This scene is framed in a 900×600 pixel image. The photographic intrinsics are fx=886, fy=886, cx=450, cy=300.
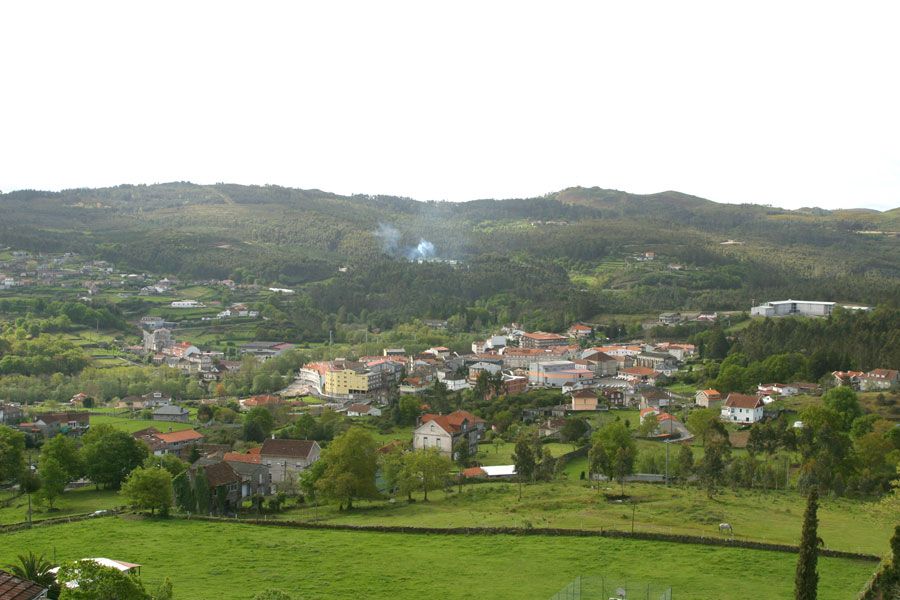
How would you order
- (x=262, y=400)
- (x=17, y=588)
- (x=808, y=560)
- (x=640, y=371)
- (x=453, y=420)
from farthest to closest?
1. (x=640, y=371)
2. (x=262, y=400)
3. (x=453, y=420)
4. (x=808, y=560)
5. (x=17, y=588)

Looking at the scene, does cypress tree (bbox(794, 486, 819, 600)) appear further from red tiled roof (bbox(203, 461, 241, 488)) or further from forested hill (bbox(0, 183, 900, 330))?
forested hill (bbox(0, 183, 900, 330))

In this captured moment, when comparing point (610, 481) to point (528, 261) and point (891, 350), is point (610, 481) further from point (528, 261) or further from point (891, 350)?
point (528, 261)

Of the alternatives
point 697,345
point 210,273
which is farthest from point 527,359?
point 210,273

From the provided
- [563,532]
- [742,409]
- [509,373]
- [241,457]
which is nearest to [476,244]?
[509,373]

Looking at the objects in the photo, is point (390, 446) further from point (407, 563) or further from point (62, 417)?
point (62, 417)

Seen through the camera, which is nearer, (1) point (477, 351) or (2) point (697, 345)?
(2) point (697, 345)

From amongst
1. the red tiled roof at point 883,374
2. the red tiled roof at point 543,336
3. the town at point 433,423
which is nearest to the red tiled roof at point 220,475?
the town at point 433,423

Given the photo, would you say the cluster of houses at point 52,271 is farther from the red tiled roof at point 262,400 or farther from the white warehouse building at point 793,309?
the white warehouse building at point 793,309
